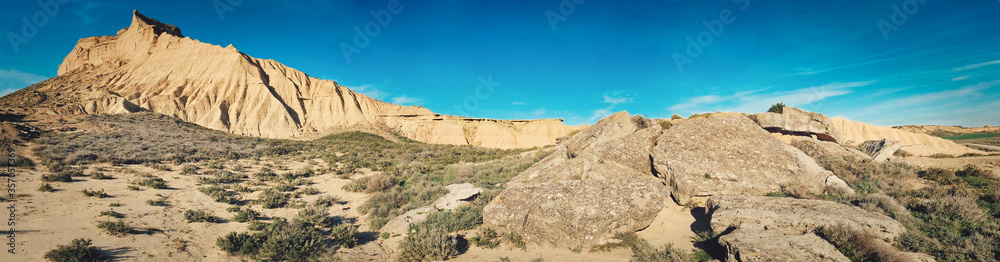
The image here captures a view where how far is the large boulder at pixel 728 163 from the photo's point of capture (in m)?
9.70

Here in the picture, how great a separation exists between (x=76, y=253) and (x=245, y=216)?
4174 millimetres

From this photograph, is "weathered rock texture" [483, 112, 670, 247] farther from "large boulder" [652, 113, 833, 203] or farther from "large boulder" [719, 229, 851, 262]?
"large boulder" [719, 229, 851, 262]

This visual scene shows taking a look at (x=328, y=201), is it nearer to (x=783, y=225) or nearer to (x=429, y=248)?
(x=429, y=248)

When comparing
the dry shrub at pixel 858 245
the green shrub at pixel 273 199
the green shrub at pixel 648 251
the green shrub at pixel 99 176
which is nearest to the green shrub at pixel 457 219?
the green shrub at pixel 648 251

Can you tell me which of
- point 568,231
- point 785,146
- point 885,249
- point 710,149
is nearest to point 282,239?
point 568,231

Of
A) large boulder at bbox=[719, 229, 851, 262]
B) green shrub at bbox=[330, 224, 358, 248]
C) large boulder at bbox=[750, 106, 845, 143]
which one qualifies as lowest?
green shrub at bbox=[330, 224, 358, 248]

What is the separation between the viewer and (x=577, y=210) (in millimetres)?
8180

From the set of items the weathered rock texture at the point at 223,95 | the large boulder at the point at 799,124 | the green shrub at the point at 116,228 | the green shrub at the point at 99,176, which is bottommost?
the green shrub at the point at 116,228

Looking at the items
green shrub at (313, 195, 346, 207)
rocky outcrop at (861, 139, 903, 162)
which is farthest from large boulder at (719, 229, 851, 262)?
green shrub at (313, 195, 346, 207)

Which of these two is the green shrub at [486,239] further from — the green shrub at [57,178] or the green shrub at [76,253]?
the green shrub at [57,178]

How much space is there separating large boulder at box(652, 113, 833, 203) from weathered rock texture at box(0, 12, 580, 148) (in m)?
50.3

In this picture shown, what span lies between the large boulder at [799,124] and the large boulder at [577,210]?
1200 cm

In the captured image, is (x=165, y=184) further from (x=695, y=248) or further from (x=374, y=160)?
(x=695, y=248)

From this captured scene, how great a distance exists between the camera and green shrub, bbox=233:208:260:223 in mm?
10219
